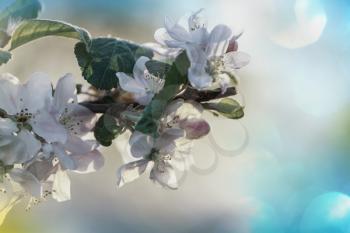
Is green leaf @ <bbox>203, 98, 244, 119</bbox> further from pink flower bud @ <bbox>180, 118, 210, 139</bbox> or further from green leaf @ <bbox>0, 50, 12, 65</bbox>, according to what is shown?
green leaf @ <bbox>0, 50, 12, 65</bbox>

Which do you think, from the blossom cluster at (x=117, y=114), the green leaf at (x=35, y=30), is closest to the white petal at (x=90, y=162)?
the blossom cluster at (x=117, y=114)

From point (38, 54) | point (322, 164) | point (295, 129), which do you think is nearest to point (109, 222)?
point (38, 54)

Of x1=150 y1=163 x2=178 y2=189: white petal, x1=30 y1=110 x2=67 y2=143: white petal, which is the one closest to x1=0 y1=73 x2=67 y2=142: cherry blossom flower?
x1=30 y1=110 x2=67 y2=143: white petal

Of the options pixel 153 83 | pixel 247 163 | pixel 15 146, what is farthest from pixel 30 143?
pixel 247 163

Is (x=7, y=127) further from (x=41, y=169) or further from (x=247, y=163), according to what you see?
(x=247, y=163)

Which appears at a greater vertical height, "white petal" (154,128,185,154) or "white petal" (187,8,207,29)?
"white petal" (187,8,207,29)

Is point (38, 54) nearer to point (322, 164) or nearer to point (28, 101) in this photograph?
point (28, 101)
